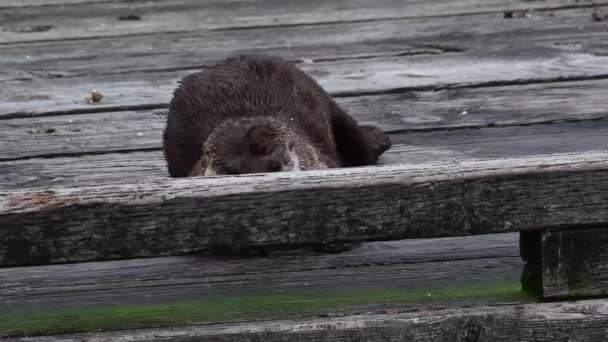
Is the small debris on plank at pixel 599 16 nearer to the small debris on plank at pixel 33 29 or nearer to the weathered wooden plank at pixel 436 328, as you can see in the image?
the small debris on plank at pixel 33 29

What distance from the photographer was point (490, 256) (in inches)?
147

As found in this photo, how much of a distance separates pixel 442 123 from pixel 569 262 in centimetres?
199

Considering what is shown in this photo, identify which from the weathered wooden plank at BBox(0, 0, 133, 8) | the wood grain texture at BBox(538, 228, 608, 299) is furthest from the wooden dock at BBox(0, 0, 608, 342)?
the weathered wooden plank at BBox(0, 0, 133, 8)

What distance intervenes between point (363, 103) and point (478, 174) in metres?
2.51

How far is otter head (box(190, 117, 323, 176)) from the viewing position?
14.5ft

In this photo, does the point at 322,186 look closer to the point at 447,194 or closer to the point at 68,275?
the point at 447,194

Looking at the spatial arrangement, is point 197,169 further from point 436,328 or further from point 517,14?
point 517,14

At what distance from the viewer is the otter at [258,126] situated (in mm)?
4508

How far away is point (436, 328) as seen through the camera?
3123 millimetres

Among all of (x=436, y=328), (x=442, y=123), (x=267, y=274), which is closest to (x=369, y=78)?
(x=442, y=123)

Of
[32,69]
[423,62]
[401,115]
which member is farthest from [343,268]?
[32,69]

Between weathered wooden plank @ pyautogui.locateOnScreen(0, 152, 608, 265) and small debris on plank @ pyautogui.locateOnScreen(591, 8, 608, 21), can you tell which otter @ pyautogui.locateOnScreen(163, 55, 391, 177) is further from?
small debris on plank @ pyautogui.locateOnScreen(591, 8, 608, 21)

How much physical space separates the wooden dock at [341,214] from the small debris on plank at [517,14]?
583 millimetres

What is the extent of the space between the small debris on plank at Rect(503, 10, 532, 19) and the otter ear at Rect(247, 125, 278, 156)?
8.37ft
